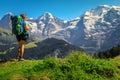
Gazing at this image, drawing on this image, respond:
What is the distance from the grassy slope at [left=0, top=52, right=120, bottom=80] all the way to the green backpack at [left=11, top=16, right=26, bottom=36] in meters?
4.22

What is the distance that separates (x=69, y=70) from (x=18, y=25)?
6.85m

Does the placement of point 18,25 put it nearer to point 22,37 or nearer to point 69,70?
point 22,37

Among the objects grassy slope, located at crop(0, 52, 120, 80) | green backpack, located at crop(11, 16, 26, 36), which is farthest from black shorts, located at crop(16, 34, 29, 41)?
grassy slope, located at crop(0, 52, 120, 80)

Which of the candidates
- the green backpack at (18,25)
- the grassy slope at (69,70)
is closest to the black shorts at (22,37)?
the green backpack at (18,25)

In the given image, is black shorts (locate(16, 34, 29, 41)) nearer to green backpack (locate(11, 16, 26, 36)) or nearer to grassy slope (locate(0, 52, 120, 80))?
green backpack (locate(11, 16, 26, 36))

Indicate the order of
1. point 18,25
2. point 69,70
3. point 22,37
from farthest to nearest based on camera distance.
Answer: point 22,37
point 18,25
point 69,70

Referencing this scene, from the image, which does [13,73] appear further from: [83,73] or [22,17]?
[22,17]

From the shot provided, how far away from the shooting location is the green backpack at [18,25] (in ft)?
68.7

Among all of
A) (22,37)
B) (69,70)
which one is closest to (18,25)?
(22,37)

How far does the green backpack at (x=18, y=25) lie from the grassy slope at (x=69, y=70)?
422 cm

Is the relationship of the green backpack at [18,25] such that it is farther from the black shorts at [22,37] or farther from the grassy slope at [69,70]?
the grassy slope at [69,70]

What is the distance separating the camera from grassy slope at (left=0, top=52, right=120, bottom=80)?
15.0 metres

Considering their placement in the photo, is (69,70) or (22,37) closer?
(69,70)

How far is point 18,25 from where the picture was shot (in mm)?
20938
